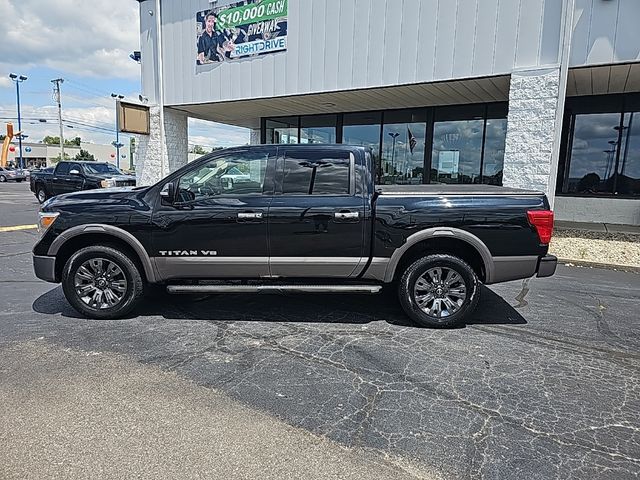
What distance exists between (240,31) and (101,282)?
9.56 meters

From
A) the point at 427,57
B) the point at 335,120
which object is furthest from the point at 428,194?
the point at 335,120

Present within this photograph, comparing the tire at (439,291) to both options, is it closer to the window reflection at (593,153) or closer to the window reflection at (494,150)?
the window reflection at (494,150)

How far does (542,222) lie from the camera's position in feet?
15.5

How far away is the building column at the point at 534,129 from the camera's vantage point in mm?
9016

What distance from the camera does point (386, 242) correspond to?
4.91m

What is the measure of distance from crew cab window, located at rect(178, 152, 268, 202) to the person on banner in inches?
352

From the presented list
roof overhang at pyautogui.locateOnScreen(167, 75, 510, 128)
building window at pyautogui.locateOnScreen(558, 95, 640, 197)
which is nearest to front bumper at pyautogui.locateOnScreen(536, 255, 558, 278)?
roof overhang at pyautogui.locateOnScreen(167, 75, 510, 128)

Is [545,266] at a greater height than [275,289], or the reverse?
[545,266]

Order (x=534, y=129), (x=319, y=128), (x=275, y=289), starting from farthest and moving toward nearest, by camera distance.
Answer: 1. (x=319, y=128)
2. (x=534, y=129)
3. (x=275, y=289)

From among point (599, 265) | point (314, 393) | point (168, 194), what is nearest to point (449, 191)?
point (314, 393)

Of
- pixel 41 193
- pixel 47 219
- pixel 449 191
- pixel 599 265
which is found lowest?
pixel 599 265

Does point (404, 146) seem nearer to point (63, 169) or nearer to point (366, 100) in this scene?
point (366, 100)

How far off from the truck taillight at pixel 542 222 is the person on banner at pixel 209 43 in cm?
1065

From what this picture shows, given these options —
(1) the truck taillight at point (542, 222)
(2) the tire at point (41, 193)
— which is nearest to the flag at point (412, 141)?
(1) the truck taillight at point (542, 222)
